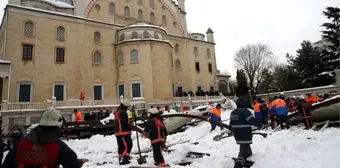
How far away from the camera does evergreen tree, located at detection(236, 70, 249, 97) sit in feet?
123

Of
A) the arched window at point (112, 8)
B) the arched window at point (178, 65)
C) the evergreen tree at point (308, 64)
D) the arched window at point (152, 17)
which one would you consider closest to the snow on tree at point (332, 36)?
the evergreen tree at point (308, 64)

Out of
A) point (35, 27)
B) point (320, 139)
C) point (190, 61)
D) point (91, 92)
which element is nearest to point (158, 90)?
point (91, 92)

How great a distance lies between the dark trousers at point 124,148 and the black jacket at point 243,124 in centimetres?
305

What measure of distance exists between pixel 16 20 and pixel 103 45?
9.61m

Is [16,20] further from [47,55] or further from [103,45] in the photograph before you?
[103,45]

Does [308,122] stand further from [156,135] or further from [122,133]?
Result: [122,133]

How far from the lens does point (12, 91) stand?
2370 cm

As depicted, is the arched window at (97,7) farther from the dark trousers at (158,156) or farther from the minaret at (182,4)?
the dark trousers at (158,156)

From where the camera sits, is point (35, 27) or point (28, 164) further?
point (35, 27)

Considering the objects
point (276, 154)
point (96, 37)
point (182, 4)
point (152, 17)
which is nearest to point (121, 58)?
point (96, 37)

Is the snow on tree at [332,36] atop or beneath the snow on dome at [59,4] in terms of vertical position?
beneath

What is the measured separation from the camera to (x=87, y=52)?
29.3 metres

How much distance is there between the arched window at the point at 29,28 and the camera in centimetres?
2547

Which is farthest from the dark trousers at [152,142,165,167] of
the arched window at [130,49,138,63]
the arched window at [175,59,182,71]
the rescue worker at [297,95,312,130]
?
the arched window at [175,59,182,71]
